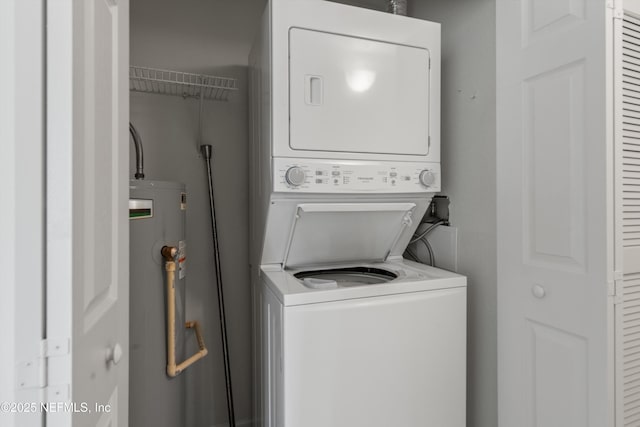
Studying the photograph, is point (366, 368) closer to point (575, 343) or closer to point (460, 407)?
point (460, 407)

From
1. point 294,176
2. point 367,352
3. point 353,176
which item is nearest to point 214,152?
point 294,176

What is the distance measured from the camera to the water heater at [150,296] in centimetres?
167

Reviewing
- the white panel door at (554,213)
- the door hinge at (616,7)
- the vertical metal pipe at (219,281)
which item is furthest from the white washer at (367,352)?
the door hinge at (616,7)

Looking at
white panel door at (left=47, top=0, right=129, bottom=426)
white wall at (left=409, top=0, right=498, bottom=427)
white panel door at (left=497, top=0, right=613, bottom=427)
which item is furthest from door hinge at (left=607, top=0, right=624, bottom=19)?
white panel door at (left=47, top=0, right=129, bottom=426)

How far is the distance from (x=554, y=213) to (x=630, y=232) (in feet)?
0.86

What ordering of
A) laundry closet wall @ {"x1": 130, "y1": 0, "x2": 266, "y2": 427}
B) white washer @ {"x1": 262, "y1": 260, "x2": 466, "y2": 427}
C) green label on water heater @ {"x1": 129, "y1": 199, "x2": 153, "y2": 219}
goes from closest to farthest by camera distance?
white washer @ {"x1": 262, "y1": 260, "x2": 466, "y2": 427} → green label on water heater @ {"x1": 129, "y1": 199, "x2": 153, "y2": 219} → laundry closet wall @ {"x1": 130, "y1": 0, "x2": 266, "y2": 427}

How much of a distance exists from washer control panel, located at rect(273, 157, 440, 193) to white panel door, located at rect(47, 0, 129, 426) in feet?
2.28

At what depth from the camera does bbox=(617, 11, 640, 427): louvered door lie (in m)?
1.34

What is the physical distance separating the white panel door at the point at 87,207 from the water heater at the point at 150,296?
581 mm

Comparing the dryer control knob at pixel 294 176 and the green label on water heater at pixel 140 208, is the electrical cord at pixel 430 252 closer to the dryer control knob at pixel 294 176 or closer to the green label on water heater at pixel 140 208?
the dryer control knob at pixel 294 176
